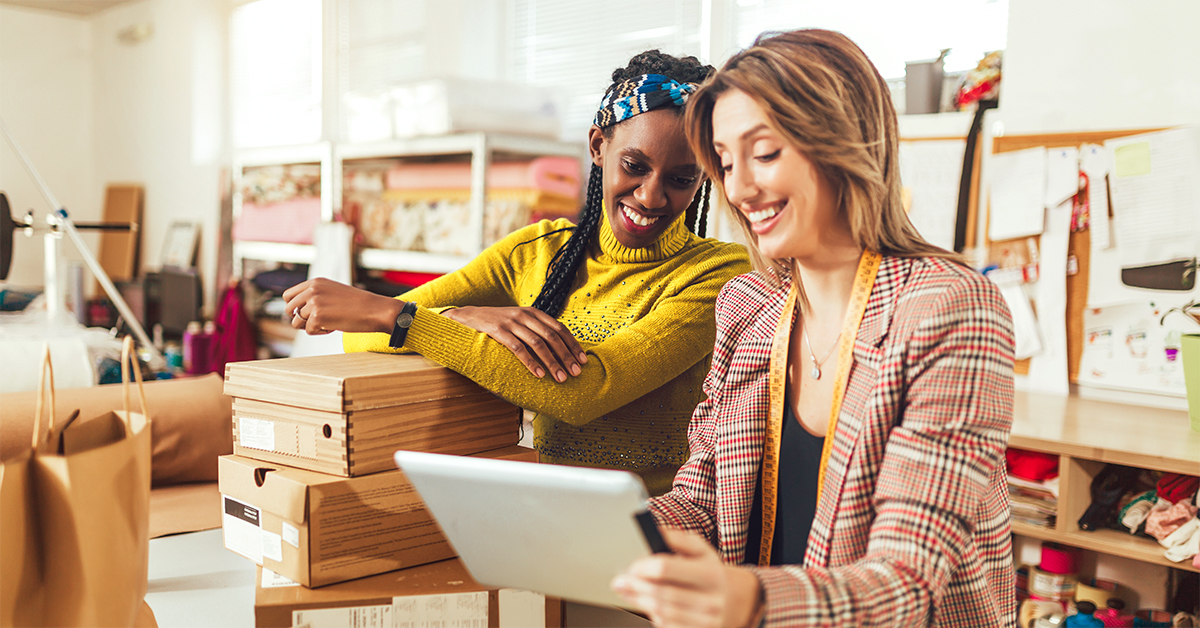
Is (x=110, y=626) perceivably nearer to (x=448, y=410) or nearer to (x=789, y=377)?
(x=448, y=410)

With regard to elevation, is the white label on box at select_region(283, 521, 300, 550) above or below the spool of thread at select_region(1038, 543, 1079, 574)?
above

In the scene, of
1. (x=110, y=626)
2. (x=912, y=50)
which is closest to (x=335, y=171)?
(x=912, y=50)

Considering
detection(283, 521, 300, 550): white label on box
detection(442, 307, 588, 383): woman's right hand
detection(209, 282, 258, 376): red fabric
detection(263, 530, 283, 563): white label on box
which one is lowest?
detection(209, 282, 258, 376): red fabric

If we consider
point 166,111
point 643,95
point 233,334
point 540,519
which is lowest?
point 233,334

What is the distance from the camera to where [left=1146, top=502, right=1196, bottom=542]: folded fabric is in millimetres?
1690

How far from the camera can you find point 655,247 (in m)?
1.34

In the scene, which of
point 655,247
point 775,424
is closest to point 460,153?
point 655,247

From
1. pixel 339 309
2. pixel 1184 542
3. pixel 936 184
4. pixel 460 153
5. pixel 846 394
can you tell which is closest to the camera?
pixel 846 394

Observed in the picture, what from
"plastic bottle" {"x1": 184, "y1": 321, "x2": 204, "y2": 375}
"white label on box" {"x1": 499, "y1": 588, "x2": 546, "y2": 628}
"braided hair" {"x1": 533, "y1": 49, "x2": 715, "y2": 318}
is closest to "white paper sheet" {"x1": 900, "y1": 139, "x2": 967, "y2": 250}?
"braided hair" {"x1": 533, "y1": 49, "x2": 715, "y2": 318}

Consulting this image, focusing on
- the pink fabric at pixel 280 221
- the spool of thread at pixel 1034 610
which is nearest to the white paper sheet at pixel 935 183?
the spool of thread at pixel 1034 610

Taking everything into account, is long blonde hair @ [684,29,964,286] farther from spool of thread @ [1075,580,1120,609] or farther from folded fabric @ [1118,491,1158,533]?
spool of thread @ [1075,580,1120,609]

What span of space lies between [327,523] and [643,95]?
719 mm

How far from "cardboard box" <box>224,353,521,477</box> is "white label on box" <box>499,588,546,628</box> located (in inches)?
8.5

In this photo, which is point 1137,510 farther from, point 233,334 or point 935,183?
point 233,334
